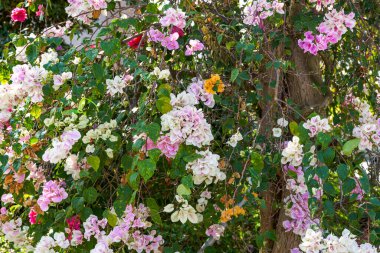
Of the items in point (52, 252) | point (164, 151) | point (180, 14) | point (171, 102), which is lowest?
point (52, 252)

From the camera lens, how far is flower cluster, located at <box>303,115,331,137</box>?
1772 millimetres

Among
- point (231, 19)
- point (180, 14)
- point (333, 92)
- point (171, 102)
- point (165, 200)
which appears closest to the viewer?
point (171, 102)

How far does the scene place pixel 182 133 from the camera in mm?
1612

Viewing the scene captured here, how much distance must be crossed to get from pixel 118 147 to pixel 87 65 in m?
0.34

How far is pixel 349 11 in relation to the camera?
224 cm

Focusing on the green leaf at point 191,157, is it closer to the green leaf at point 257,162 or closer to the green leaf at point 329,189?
→ the green leaf at point 257,162

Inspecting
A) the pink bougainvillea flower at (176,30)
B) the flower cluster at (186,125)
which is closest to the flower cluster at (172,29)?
the pink bougainvillea flower at (176,30)

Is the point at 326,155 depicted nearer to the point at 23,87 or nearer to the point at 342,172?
the point at 342,172

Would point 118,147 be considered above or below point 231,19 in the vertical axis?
below

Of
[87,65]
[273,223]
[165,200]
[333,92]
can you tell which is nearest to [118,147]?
[87,65]

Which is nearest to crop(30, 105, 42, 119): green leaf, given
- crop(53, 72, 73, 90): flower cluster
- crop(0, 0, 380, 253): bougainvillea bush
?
crop(0, 0, 380, 253): bougainvillea bush

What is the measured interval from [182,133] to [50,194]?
0.55 meters

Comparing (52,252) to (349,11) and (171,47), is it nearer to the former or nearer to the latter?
(171,47)

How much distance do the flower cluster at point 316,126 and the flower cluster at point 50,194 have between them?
0.72 metres
